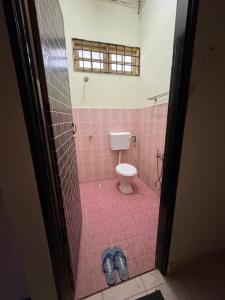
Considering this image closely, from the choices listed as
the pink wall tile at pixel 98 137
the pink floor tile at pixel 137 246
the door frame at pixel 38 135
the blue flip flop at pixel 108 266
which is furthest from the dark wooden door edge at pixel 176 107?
the pink wall tile at pixel 98 137

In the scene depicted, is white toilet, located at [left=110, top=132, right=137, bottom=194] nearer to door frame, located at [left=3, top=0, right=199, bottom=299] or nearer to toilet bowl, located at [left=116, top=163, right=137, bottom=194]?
toilet bowl, located at [left=116, top=163, right=137, bottom=194]

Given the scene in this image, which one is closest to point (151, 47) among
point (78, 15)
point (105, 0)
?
point (105, 0)

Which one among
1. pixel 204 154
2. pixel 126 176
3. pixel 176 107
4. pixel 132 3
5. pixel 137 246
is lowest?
pixel 137 246

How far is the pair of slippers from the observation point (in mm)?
1152

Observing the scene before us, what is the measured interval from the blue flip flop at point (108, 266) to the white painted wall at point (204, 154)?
18.9 inches

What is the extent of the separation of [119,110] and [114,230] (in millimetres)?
1859

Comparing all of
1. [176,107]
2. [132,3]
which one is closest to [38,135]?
[176,107]

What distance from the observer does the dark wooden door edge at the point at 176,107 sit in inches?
27.8

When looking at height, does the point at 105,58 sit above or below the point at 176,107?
above

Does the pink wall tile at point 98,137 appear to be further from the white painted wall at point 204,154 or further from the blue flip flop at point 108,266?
the white painted wall at point 204,154

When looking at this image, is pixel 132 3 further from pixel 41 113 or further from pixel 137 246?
pixel 137 246

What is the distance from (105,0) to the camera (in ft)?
6.81

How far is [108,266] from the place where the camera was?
122cm

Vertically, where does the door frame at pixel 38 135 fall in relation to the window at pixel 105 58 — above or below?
below
